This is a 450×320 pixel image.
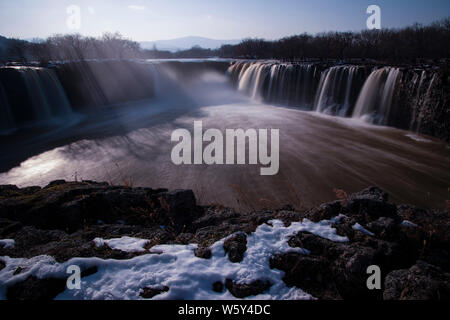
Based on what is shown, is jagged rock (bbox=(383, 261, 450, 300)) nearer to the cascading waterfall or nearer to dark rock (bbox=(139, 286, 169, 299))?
dark rock (bbox=(139, 286, 169, 299))

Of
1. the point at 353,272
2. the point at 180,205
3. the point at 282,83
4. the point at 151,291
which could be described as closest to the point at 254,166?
the point at 180,205

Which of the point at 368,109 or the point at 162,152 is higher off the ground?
the point at 368,109

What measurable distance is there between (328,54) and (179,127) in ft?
103

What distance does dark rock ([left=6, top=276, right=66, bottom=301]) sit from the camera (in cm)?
282

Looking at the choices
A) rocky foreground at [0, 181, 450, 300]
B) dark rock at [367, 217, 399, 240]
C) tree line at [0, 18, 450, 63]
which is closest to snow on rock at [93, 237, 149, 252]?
rocky foreground at [0, 181, 450, 300]

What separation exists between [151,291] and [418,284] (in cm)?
306

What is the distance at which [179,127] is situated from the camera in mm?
19297

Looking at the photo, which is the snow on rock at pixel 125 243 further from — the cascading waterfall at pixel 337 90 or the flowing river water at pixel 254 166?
the cascading waterfall at pixel 337 90

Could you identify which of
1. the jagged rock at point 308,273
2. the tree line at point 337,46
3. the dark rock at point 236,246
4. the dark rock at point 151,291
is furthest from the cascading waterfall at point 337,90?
the dark rock at point 151,291

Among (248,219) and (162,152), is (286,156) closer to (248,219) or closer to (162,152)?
(162,152)

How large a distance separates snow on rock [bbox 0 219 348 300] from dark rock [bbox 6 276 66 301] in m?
0.07

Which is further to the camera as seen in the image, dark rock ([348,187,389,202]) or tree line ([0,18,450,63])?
tree line ([0,18,450,63])

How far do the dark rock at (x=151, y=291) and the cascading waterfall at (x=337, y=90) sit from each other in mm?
21629
